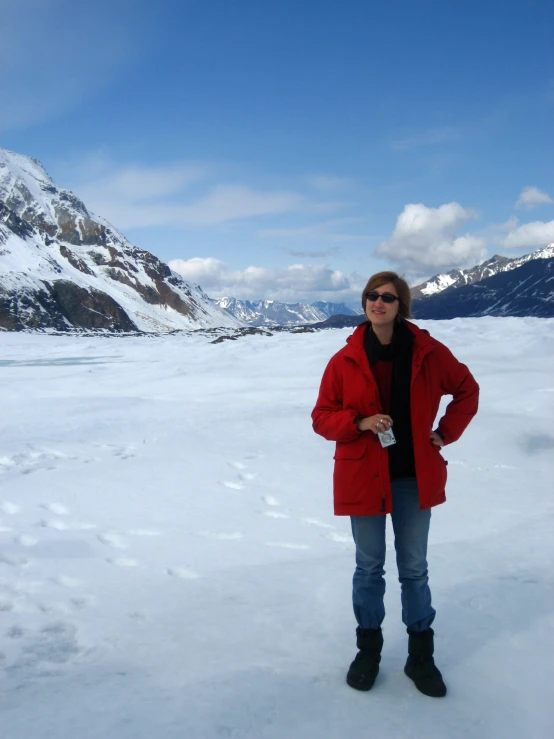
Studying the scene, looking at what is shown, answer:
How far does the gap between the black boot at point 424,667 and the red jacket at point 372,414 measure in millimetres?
809

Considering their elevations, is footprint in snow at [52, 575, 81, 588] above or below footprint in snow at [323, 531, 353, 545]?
above

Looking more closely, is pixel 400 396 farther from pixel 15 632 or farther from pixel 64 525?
pixel 64 525

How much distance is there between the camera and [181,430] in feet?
32.9

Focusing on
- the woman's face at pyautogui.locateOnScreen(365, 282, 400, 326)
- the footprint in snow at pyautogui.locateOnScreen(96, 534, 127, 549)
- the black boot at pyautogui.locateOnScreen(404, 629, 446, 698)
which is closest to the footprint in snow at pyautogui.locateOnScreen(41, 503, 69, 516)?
the footprint in snow at pyautogui.locateOnScreen(96, 534, 127, 549)

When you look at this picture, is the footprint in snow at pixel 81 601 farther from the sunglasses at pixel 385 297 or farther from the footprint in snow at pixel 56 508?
the sunglasses at pixel 385 297

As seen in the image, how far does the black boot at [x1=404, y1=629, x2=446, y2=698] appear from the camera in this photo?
3.12m

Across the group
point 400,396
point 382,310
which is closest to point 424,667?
point 400,396

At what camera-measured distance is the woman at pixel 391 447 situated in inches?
124

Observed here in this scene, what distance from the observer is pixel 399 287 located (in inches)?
132

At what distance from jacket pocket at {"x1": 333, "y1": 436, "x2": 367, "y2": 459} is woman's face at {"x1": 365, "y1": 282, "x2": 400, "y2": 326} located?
70cm

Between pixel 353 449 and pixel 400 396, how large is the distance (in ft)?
1.36

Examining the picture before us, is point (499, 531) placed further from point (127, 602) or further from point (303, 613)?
point (127, 602)

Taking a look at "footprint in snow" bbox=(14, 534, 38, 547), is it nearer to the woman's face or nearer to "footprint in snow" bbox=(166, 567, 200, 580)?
"footprint in snow" bbox=(166, 567, 200, 580)

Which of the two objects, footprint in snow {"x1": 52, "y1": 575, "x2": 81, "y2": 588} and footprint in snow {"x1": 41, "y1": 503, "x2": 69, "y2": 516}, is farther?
footprint in snow {"x1": 41, "y1": 503, "x2": 69, "y2": 516}
